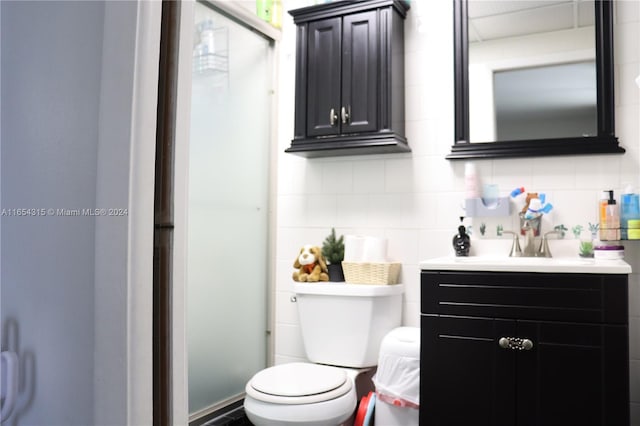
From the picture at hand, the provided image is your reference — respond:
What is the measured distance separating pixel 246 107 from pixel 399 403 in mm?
1517

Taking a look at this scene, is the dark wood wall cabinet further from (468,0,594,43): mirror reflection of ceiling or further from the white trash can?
the white trash can

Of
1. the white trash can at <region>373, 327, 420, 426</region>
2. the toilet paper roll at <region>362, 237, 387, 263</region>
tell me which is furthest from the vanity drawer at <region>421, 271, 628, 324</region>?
the toilet paper roll at <region>362, 237, 387, 263</region>

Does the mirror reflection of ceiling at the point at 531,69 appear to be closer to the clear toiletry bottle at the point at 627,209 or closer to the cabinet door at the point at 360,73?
the clear toiletry bottle at the point at 627,209

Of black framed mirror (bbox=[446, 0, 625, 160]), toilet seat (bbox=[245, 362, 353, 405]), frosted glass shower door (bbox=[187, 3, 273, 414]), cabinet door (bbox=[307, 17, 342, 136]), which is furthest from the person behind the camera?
cabinet door (bbox=[307, 17, 342, 136])

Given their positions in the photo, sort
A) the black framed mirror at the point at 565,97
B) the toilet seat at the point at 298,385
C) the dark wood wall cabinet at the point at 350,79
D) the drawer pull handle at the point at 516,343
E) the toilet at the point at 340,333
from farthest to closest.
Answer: the dark wood wall cabinet at the point at 350,79
the black framed mirror at the point at 565,97
the toilet at the point at 340,333
the toilet seat at the point at 298,385
the drawer pull handle at the point at 516,343

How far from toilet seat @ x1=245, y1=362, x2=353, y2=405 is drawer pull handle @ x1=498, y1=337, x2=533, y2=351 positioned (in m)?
0.59

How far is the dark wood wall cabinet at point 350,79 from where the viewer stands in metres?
2.55

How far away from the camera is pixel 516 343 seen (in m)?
1.90

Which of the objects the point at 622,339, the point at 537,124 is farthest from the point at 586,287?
the point at 537,124

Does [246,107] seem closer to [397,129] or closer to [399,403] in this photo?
[397,129]

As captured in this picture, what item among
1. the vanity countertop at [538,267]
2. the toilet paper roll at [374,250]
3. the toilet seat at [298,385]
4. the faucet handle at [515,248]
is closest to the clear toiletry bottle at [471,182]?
the faucet handle at [515,248]

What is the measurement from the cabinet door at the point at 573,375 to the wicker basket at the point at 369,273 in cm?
72

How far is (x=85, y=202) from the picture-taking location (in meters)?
0.72

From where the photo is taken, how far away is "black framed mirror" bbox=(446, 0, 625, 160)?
7.59 ft
